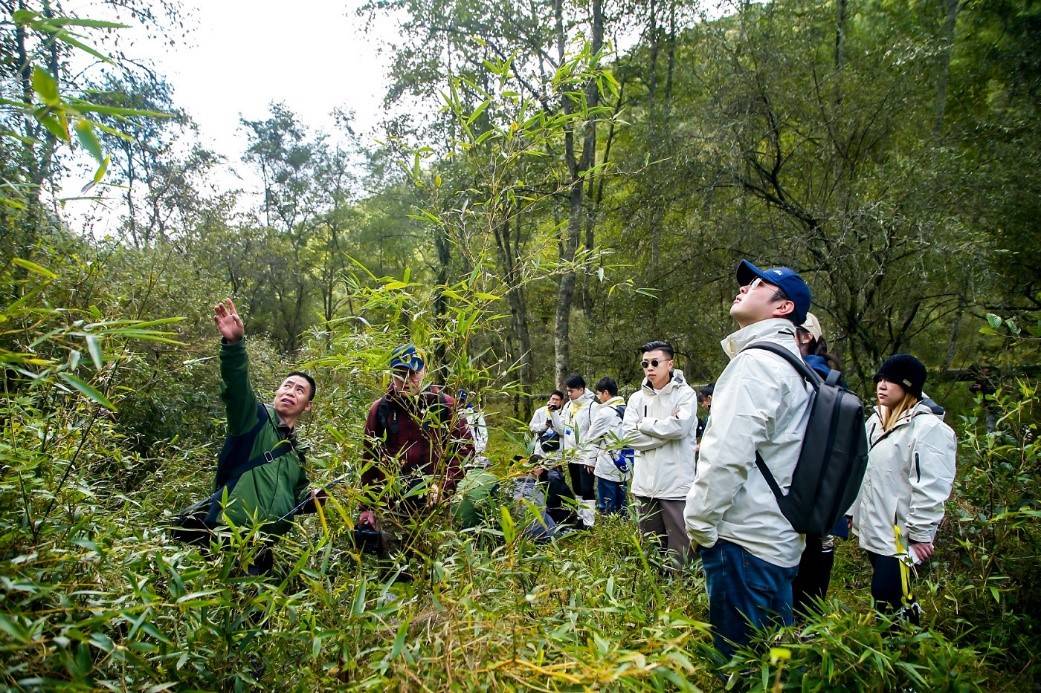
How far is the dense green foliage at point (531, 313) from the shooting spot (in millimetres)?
1589

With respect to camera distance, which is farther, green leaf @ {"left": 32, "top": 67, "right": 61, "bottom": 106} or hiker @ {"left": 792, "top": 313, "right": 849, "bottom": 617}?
hiker @ {"left": 792, "top": 313, "right": 849, "bottom": 617}

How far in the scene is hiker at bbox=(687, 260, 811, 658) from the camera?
238 cm

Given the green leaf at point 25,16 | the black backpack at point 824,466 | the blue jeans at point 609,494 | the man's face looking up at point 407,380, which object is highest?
the green leaf at point 25,16

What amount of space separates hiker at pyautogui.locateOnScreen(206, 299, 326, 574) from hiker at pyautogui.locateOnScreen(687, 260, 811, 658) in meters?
1.92

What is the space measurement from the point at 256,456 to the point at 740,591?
2.55m

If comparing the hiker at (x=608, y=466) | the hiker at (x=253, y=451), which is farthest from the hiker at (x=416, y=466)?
the hiker at (x=608, y=466)

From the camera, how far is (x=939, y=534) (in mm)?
4285

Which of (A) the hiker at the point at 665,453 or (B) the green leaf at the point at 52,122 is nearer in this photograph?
(B) the green leaf at the point at 52,122

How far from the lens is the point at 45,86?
3.79ft

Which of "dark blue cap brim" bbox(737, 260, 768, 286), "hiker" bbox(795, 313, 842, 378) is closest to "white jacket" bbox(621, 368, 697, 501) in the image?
"hiker" bbox(795, 313, 842, 378)

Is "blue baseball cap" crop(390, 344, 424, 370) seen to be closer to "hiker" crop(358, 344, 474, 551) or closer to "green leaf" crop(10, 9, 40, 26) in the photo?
"hiker" crop(358, 344, 474, 551)

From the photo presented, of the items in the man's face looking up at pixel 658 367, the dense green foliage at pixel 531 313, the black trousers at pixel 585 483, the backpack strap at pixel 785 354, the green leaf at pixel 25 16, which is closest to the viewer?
the green leaf at pixel 25 16

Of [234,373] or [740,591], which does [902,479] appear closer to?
[740,591]

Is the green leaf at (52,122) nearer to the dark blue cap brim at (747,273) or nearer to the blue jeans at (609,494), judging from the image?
the dark blue cap brim at (747,273)
